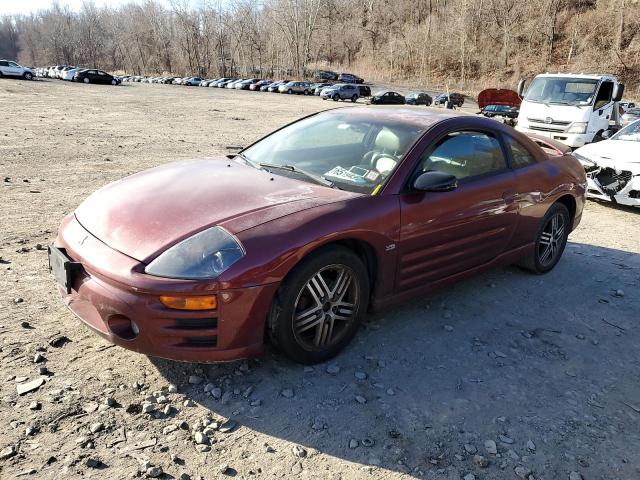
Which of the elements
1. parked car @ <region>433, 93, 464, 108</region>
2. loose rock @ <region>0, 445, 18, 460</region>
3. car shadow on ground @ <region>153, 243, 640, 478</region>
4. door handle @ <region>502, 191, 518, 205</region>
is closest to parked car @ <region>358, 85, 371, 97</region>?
parked car @ <region>433, 93, 464, 108</region>

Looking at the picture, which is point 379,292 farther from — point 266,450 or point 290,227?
point 266,450

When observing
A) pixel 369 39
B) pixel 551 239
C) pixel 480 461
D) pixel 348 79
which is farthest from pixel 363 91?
pixel 369 39

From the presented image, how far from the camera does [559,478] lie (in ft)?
7.79

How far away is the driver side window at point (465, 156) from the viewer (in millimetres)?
3597

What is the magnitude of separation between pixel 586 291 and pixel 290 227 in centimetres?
319

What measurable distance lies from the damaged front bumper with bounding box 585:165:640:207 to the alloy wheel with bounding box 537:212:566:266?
3.13 metres

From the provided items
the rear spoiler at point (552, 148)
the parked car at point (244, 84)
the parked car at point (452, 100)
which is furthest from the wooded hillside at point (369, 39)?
the rear spoiler at point (552, 148)

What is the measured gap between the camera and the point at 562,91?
1272 cm

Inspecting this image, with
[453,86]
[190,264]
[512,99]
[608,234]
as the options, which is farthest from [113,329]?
[453,86]

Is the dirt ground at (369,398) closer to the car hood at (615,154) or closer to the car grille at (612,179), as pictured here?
the car grille at (612,179)

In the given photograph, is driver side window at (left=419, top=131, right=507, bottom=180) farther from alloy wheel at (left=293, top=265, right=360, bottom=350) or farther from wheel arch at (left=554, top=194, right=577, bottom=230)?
wheel arch at (left=554, top=194, right=577, bottom=230)

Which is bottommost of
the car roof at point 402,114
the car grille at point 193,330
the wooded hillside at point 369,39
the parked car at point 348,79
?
the car grille at point 193,330

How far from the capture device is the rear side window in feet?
14.0

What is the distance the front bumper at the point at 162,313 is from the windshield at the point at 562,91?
1222cm
